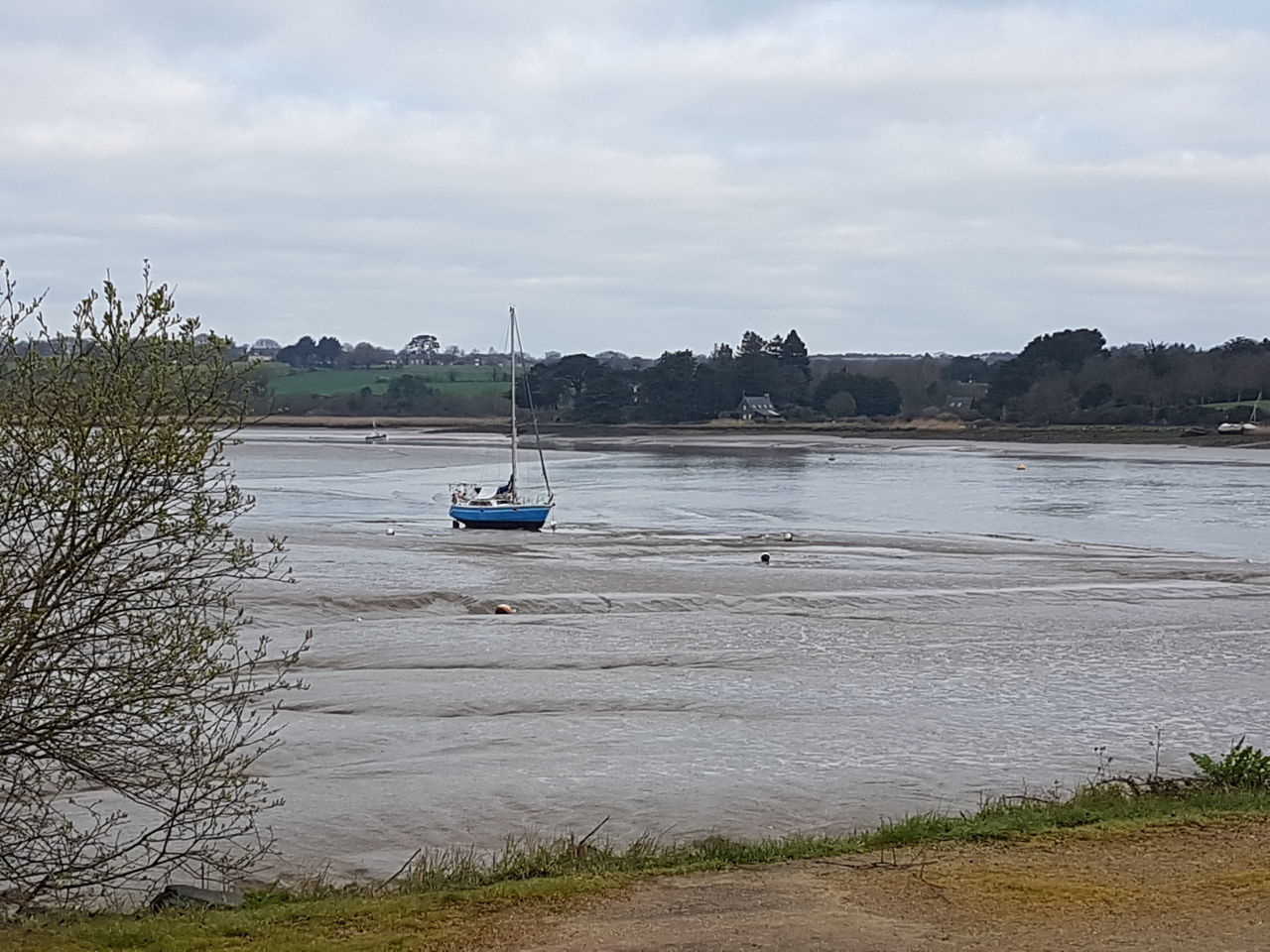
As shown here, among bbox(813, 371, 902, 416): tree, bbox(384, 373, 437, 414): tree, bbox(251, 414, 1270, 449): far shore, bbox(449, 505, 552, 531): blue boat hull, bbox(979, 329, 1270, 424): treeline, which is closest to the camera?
bbox(449, 505, 552, 531): blue boat hull

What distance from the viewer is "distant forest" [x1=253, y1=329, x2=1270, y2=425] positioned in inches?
4112

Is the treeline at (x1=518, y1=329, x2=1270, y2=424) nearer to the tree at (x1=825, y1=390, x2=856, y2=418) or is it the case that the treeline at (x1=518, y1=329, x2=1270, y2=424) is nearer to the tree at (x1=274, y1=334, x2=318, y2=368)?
the tree at (x1=825, y1=390, x2=856, y2=418)

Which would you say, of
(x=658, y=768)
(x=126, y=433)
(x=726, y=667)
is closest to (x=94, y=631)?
(x=126, y=433)

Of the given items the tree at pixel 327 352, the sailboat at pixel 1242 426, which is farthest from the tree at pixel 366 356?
the sailboat at pixel 1242 426

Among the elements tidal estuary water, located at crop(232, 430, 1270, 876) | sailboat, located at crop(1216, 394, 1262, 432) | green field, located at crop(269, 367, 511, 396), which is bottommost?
tidal estuary water, located at crop(232, 430, 1270, 876)

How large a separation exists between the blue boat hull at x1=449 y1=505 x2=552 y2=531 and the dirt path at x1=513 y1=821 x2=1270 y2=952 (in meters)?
31.9

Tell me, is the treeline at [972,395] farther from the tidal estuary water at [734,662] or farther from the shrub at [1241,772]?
the shrub at [1241,772]

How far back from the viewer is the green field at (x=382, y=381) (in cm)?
12275

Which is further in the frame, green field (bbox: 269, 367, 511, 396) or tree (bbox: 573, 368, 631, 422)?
green field (bbox: 269, 367, 511, 396)

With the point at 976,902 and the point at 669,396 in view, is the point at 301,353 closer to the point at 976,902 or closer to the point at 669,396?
the point at 669,396

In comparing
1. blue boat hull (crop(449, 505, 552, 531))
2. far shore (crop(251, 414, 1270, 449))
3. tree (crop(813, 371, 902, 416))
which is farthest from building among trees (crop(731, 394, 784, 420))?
blue boat hull (crop(449, 505, 552, 531))

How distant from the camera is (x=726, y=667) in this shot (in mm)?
19047

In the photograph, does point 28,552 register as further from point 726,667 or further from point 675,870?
point 726,667

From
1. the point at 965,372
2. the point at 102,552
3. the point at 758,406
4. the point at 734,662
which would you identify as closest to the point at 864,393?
the point at 758,406
